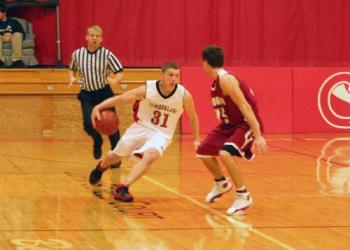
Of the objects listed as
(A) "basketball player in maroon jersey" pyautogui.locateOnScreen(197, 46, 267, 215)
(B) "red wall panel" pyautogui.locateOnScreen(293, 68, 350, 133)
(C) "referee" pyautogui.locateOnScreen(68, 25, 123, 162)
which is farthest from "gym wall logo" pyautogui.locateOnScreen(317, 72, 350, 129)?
(A) "basketball player in maroon jersey" pyautogui.locateOnScreen(197, 46, 267, 215)

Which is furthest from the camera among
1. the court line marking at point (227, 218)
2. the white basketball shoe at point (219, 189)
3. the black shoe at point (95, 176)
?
the black shoe at point (95, 176)

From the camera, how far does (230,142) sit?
743 cm

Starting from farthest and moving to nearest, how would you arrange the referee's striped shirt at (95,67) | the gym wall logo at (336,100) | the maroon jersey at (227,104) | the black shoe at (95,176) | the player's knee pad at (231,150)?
the gym wall logo at (336,100) < the referee's striped shirt at (95,67) < the black shoe at (95,176) < the maroon jersey at (227,104) < the player's knee pad at (231,150)

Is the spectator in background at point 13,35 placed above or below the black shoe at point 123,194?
above

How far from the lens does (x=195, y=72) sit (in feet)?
52.9

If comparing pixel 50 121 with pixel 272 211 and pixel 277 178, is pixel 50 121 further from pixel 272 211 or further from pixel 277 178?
pixel 272 211

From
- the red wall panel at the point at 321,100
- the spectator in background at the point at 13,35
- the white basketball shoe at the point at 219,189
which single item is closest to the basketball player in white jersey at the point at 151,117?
the white basketball shoe at the point at 219,189

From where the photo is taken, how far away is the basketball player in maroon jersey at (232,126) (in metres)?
7.32

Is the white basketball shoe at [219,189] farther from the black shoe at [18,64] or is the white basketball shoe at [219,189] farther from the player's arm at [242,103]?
the black shoe at [18,64]

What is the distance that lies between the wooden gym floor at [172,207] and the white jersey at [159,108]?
731mm

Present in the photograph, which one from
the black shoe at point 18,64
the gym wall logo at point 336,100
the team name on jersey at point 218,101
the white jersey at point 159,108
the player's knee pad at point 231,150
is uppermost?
the team name on jersey at point 218,101

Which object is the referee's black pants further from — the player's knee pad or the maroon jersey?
the player's knee pad

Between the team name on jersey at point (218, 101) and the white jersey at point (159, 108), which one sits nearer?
the team name on jersey at point (218, 101)

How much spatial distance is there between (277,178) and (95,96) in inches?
106
